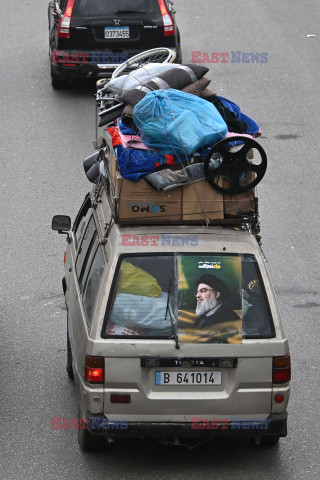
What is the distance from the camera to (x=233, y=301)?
6527 millimetres

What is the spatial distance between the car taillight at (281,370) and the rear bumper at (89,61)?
32.3ft

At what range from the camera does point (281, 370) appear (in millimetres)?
6430

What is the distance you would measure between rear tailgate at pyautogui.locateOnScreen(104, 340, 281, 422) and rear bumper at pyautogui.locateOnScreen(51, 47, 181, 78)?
32.1 ft

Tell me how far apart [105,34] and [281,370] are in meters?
10.1

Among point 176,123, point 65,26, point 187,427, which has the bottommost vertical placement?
point 65,26

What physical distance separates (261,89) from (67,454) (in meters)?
10.8

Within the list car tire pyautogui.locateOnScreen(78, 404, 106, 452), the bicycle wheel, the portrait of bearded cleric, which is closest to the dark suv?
the bicycle wheel

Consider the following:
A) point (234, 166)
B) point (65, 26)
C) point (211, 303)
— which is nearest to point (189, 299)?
point (211, 303)

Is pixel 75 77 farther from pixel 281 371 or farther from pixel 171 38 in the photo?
pixel 281 371

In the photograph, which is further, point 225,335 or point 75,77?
point 75,77

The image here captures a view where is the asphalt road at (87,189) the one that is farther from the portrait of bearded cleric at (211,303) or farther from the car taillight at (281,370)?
the portrait of bearded cleric at (211,303)

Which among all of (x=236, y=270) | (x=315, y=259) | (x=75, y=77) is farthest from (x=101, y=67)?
(x=236, y=270)

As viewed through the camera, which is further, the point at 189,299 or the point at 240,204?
the point at 240,204

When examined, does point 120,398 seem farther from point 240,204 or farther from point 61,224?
point 61,224
